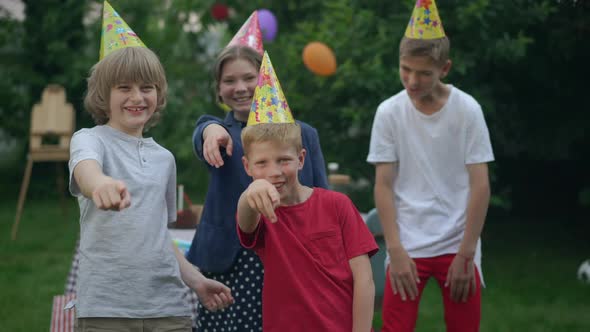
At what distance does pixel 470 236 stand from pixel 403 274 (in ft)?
1.01

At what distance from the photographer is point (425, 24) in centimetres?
339

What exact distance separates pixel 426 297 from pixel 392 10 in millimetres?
2596

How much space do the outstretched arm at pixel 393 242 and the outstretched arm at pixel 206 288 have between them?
868 millimetres

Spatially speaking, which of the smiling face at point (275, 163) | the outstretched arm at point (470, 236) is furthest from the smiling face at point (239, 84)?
the outstretched arm at point (470, 236)

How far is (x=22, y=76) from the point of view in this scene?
11734mm

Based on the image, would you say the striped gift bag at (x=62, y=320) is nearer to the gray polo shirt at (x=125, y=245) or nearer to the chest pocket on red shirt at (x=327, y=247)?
the gray polo shirt at (x=125, y=245)

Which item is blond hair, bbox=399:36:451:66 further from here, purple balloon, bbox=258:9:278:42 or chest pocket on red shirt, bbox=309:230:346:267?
purple balloon, bbox=258:9:278:42

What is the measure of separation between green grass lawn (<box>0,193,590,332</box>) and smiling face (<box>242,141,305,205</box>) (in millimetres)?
3123

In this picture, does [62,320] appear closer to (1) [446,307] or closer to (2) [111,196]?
(1) [446,307]

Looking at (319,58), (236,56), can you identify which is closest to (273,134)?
(236,56)

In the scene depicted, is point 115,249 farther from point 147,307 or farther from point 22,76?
point 22,76

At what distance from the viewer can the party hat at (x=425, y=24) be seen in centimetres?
335

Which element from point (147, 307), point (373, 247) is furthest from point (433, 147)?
point (147, 307)

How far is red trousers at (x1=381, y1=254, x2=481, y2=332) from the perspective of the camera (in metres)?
3.33
